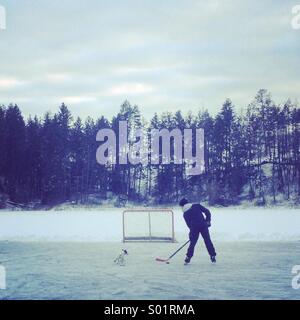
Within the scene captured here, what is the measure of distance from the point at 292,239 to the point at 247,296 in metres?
6.20

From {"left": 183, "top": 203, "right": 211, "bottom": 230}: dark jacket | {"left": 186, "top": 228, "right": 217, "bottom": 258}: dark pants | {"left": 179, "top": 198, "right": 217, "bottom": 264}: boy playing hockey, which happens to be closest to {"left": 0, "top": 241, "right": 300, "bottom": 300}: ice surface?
{"left": 186, "top": 228, "right": 217, "bottom": 258}: dark pants

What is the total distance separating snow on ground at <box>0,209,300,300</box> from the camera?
7114 mm

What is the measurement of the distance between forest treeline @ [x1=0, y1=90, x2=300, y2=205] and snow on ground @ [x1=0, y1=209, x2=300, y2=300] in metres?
5.25

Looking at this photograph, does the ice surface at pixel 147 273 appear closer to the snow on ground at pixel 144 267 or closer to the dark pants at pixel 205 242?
the snow on ground at pixel 144 267

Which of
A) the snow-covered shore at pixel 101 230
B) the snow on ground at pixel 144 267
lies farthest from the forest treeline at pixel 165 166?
the snow on ground at pixel 144 267

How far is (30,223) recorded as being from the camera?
18.4 m

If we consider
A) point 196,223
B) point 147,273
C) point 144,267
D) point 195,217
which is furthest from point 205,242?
point 147,273

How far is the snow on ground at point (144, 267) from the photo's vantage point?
7.11m

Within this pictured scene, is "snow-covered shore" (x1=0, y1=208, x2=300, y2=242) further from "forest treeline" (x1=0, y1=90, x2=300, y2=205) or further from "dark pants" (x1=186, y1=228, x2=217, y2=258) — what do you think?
"dark pants" (x1=186, y1=228, x2=217, y2=258)

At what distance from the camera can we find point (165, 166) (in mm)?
22484

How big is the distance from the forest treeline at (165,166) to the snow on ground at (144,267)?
5.25 m

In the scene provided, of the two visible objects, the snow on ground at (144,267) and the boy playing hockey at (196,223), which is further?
the boy playing hockey at (196,223)
